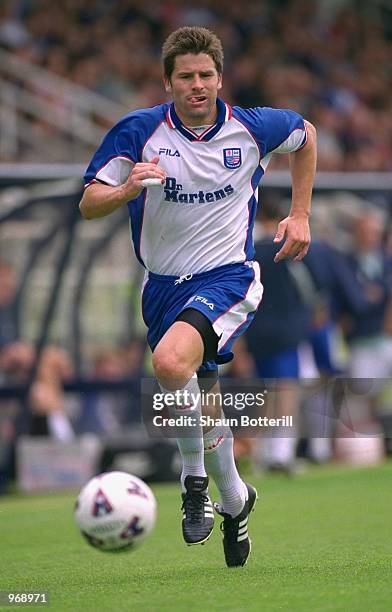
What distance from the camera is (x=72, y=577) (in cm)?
641

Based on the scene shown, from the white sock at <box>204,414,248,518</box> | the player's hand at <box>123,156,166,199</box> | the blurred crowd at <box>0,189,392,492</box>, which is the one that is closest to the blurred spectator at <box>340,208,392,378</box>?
the blurred crowd at <box>0,189,392,492</box>

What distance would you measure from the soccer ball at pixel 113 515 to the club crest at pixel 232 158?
5.95 ft

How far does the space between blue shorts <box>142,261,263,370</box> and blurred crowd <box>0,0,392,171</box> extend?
13133mm

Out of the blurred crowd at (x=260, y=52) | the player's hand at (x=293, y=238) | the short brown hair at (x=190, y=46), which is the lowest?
the player's hand at (x=293, y=238)

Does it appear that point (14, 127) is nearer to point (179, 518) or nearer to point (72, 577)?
point (179, 518)

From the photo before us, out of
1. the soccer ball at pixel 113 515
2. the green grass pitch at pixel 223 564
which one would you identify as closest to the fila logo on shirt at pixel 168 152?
the soccer ball at pixel 113 515

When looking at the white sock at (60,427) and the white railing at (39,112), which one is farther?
the white railing at (39,112)

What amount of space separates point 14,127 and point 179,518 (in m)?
9.58

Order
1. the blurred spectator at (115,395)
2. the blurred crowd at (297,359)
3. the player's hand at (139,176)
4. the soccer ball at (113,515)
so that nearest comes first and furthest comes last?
the soccer ball at (113,515) < the player's hand at (139,176) < the blurred crowd at (297,359) < the blurred spectator at (115,395)

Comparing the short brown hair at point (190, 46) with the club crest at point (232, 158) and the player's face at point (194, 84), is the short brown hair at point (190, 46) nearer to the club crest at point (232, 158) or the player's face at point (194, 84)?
the player's face at point (194, 84)

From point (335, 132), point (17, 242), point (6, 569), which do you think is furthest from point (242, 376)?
point (335, 132)

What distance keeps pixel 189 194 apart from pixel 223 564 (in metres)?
1.96

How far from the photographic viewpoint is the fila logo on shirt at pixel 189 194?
6641 mm

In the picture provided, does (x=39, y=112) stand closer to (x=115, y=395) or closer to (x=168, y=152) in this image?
(x=115, y=395)
